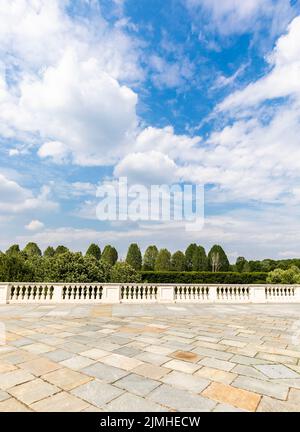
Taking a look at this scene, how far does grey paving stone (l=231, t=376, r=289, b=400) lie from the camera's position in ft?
10.9

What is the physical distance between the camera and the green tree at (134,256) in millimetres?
48062

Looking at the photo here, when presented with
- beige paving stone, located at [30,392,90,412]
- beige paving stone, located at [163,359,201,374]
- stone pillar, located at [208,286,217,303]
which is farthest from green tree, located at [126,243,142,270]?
beige paving stone, located at [30,392,90,412]

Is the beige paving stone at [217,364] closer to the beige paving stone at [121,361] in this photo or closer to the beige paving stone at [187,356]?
the beige paving stone at [187,356]

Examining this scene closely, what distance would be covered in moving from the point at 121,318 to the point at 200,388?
18.8ft

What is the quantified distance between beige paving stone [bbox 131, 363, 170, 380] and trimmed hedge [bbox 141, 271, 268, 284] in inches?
1048

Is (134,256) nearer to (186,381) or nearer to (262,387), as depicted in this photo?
(186,381)

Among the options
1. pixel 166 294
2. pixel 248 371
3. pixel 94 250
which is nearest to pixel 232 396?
pixel 248 371

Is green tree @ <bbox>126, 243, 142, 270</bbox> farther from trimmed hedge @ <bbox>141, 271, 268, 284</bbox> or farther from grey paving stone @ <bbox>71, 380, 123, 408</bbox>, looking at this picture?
grey paving stone @ <bbox>71, 380, 123, 408</bbox>

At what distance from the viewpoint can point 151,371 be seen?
3.95m

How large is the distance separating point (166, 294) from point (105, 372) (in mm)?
9769

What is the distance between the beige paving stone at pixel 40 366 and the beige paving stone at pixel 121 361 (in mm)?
780

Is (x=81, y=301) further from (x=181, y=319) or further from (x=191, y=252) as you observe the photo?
(x=191, y=252)

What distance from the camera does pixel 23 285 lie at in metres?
12.3
